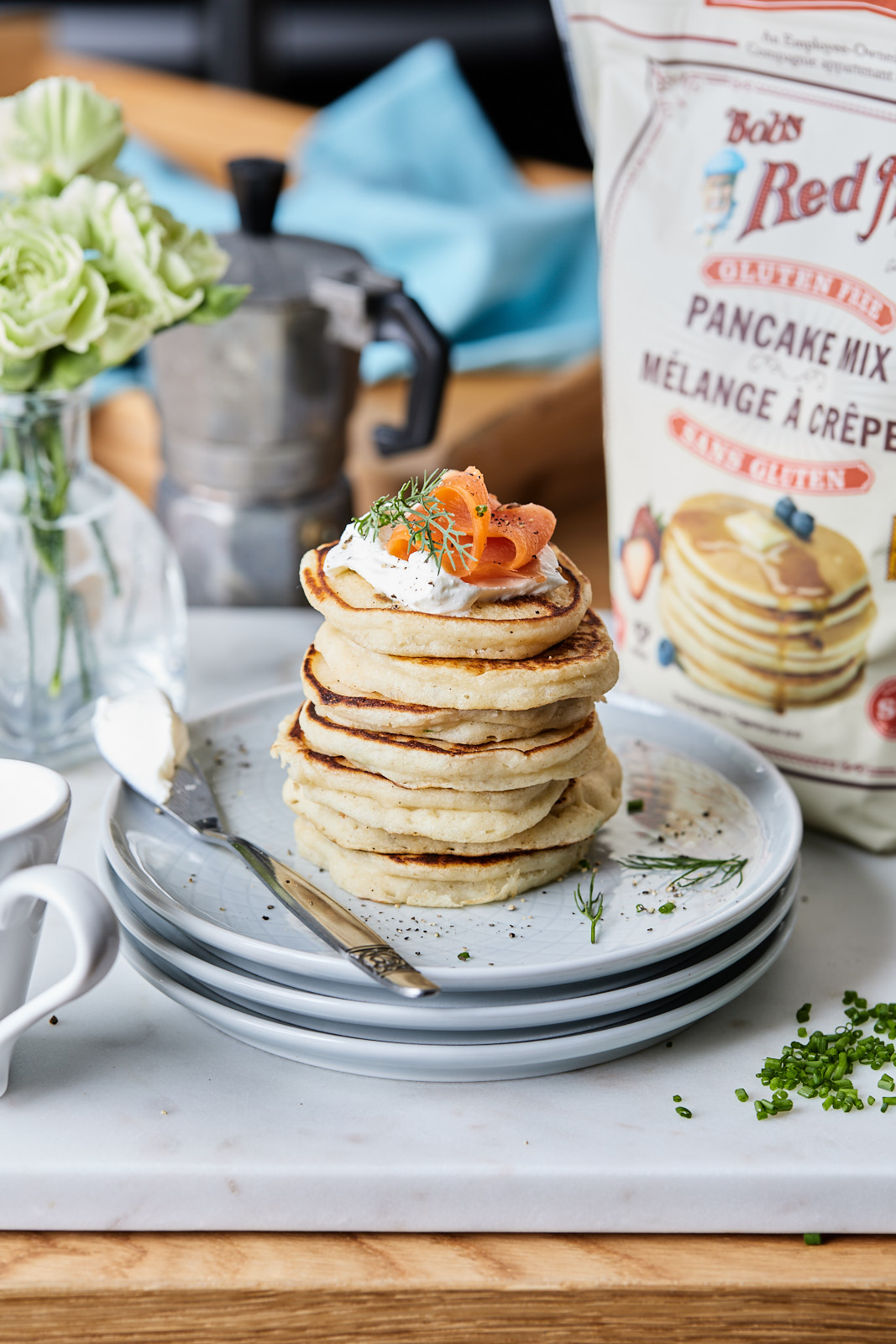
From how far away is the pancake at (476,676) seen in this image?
921 mm

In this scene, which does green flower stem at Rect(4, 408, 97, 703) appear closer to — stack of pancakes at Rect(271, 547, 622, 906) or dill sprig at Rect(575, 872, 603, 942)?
stack of pancakes at Rect(271, 547, 622, 906)

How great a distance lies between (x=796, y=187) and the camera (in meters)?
1.17

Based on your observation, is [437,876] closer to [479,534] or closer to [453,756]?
[453,756]

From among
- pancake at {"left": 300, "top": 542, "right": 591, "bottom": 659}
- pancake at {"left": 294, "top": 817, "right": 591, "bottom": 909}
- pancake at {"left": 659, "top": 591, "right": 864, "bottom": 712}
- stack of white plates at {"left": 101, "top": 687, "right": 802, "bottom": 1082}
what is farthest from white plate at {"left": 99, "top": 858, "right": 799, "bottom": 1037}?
pancake at {"left": 659, "top": 591, "right": 864, "bottom": 712}

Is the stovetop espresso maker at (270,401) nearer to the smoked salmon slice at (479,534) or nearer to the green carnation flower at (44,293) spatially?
the green carnation flower at (44,293)

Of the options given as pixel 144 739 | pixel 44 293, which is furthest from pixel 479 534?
pixel 44 293

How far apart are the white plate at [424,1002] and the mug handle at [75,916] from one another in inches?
4.3

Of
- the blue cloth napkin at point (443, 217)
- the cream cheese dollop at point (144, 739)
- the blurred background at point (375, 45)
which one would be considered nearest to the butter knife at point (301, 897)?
the cream cheese dollop at point (144, 739)

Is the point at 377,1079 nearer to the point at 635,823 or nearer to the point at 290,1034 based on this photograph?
the point at 290,1034

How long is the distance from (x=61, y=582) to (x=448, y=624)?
57cm

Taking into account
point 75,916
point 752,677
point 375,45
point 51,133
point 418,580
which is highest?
point 51,133

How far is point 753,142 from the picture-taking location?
119 cm

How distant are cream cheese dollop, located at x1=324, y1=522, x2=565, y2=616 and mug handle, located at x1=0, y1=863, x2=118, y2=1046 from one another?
30 centimetres

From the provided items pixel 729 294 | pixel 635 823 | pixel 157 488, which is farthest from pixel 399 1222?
pixel 157 488
